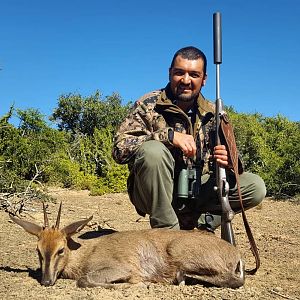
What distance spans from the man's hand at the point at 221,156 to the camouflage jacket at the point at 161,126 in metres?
0.47

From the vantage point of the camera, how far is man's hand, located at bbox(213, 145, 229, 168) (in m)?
5.23

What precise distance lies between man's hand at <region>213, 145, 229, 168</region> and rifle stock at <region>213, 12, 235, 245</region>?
5cm

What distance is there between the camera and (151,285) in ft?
14.4

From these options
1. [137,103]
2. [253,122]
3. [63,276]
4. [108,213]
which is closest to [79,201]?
[108,213]

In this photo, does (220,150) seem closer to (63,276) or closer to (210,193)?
(210,193)

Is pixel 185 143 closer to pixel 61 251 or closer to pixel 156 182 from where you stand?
pixel 156 182

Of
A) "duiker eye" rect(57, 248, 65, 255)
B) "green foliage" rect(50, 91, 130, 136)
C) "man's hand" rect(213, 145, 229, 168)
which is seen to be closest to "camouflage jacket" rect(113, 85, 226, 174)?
"man's hand" rect(213, 145, 229, 168)

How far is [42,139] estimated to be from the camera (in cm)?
1255

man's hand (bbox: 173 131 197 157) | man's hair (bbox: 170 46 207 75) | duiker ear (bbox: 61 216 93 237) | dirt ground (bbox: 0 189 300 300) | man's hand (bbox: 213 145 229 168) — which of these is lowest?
dirt ground (bbox: 0 189 300 300)

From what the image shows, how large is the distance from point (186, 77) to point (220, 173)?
1.22 meters

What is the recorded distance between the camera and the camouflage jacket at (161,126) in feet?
17.8

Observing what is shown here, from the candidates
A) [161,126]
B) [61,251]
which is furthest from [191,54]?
[61,251]

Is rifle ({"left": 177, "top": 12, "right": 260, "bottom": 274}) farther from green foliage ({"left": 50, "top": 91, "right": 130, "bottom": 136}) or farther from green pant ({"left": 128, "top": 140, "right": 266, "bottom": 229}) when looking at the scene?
green foliage ({"left": 50, "top": 91, "right": 130, "bottom": 136})

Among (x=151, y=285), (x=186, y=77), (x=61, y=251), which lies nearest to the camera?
(x=151, y=285)
